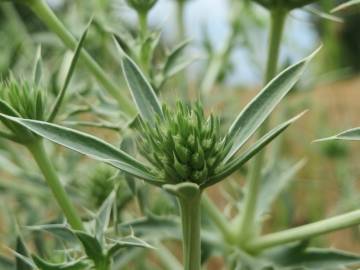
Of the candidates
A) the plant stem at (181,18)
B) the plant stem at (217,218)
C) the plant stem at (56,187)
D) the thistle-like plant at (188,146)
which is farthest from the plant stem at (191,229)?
the plant stem at (181,18)

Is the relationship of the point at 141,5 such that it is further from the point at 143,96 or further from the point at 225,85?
the point at 225,85

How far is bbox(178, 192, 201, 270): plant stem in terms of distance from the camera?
48 cm

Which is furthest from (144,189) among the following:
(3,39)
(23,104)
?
(3,39)

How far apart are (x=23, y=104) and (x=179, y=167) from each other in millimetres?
166

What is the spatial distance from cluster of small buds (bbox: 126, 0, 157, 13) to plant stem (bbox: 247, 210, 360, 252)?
248 millimetres

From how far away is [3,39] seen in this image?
4.50ft

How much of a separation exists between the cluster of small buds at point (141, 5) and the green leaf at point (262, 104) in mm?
248

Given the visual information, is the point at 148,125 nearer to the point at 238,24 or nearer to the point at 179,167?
the point at 179,167

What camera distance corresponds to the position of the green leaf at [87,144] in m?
0.47

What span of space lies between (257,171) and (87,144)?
12.2 inches

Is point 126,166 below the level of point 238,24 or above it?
below

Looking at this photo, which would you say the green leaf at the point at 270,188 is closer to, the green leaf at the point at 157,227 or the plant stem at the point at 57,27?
the green leaf at the point at 157,227

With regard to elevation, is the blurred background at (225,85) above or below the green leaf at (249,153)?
above

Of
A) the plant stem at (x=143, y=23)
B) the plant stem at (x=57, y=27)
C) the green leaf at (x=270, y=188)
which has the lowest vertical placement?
the green leaf at (x=270, y=188)
